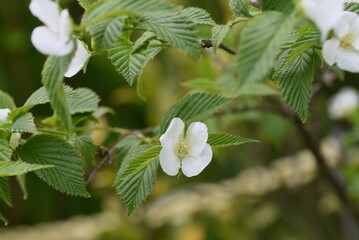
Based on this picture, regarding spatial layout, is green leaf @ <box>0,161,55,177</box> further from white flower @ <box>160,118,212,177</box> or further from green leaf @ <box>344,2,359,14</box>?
green leaf @ <box>344,2,359,14</box>

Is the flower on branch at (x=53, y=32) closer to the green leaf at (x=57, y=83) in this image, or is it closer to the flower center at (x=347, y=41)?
the green leaf at (x=57, y=83)

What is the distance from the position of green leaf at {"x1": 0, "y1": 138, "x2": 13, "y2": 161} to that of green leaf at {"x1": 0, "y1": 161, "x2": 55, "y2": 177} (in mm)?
24

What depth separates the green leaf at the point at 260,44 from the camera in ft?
1.37

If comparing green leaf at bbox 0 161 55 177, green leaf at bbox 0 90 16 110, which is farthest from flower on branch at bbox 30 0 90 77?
green leaf at bbox 0 90 16 110

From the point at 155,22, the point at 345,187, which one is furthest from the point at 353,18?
the point at 345,187

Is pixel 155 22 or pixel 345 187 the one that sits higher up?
pixel 155 22

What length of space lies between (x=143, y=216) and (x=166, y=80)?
54 cm

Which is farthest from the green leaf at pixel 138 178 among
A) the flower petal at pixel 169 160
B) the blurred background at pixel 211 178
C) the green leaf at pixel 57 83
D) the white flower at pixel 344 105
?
the white flower at pixel 344 105

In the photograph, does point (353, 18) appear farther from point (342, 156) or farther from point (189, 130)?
point (342, 156)

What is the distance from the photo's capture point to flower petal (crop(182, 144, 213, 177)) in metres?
0.57

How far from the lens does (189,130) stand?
587mm

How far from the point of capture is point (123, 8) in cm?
46

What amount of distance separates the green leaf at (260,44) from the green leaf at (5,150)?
26 centimetres

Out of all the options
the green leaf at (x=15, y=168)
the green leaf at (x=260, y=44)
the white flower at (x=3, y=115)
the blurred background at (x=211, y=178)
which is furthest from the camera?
the blurred background at (x=211, y=178)
